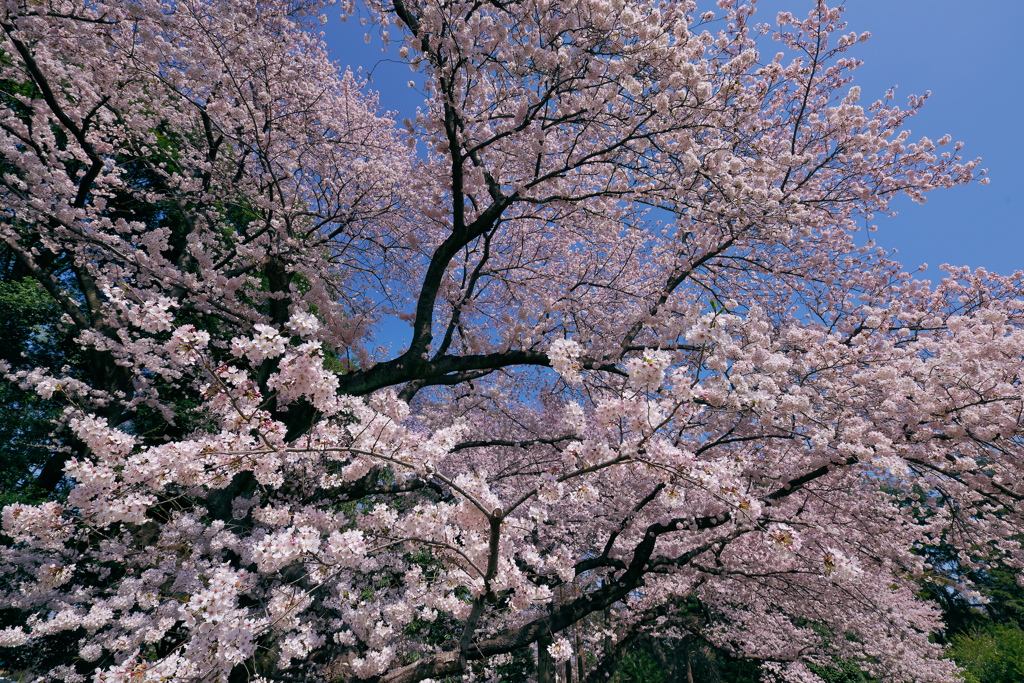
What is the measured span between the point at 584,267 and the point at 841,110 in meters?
4.89

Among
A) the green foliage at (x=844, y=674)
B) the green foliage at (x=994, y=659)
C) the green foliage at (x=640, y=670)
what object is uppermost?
the green foliage at (x=994, y=659)

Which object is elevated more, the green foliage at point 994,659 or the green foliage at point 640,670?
the green foliage at point 994,659

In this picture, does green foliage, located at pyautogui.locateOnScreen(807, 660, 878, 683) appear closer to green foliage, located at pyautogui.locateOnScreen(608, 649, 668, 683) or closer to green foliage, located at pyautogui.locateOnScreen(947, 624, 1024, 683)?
green foliage, located at pyautogui.locateOnScreen(947, 624, 1024, 683)

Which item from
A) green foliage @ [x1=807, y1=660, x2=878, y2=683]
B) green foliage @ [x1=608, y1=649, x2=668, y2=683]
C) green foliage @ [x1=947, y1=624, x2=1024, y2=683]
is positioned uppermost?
green foliage @ [x1=947, y1=624, x2=1024, y2=683]

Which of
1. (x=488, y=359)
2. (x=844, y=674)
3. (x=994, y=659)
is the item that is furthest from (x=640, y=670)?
(x=488, y=359)

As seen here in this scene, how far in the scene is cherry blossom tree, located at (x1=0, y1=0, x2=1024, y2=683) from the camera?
3.08 m

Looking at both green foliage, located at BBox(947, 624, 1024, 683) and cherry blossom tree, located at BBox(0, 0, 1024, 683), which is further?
green foliage, located at BBox(947, 624, 1024, 683)

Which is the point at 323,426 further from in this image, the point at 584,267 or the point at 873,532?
the point at 873,532

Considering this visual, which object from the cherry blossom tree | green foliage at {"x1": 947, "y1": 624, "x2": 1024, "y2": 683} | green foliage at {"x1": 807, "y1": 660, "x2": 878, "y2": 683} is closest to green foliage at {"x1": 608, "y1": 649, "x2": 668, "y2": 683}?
green foliage at {"x1": 807, "y1": 660, "x2": 878, "y2": 683}

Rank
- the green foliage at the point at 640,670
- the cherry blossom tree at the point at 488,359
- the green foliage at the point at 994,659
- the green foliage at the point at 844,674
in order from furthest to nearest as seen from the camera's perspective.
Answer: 1. the green foliage at the point at 640,670
2. the green foliage at the point at 844,674
3. the green foliage at the point at 994,659
4. the cherry blossom tree at the point at 488,359

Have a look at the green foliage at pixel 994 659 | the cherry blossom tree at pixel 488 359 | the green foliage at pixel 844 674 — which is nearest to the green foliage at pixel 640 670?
the green foliage at pixel 844 674

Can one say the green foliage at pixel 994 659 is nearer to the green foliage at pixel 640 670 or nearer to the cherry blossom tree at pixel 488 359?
the cherry blossom tree at pixel 488 359

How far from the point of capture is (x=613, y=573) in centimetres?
676

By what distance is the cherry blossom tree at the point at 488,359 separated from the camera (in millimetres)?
3084
